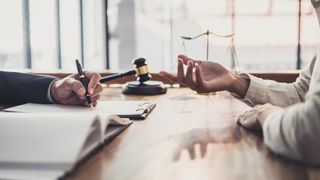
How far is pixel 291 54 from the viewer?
26.5 ft

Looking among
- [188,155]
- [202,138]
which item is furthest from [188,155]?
[202,138]

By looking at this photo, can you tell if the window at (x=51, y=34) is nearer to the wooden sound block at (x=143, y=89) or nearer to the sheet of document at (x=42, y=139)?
the wooden sound block at (x=143, y=89)

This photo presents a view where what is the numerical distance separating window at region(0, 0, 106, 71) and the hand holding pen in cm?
278

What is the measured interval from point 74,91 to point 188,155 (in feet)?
2.45

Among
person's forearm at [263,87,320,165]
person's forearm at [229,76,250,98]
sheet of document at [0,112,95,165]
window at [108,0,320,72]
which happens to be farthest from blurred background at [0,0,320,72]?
person's forearm at [263,87,320,165]

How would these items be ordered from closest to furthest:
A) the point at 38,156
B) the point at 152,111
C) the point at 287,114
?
the point at 38,156, the point at 287,114, the point at 152,111

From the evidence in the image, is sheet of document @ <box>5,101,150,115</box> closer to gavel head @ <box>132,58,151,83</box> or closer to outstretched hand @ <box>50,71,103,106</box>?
outstretched hand @ <box>50,71,103,106</box>

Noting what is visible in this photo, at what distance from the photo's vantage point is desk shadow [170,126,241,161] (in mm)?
989

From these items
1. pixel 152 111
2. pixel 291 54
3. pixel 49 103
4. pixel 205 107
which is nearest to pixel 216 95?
pixel 205 107

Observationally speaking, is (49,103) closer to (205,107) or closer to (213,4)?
(205,107)

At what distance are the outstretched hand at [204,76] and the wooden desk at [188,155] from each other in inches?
7.5

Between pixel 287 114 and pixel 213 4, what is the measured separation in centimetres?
755

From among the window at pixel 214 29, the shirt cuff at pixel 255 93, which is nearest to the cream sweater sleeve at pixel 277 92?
the shirt cuff at pixel 255 93

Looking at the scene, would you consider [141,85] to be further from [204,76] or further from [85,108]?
[85,108]
